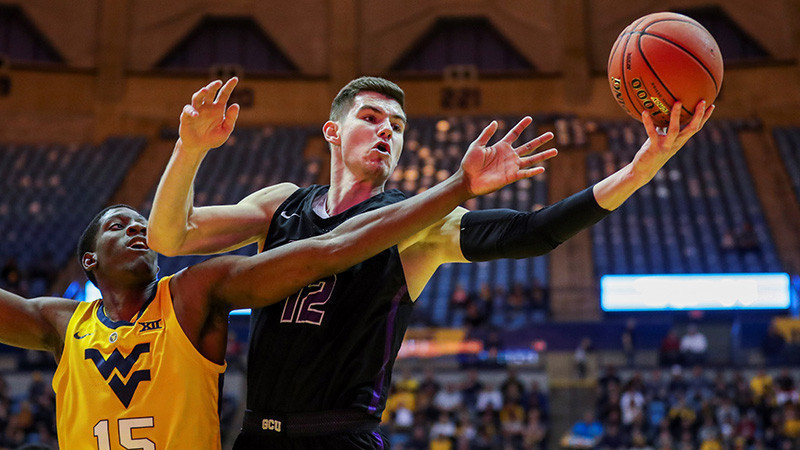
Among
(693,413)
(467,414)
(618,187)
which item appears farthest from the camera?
(467,414)

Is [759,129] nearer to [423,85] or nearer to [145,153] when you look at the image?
[423,85]

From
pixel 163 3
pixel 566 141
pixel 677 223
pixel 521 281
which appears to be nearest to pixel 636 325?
pixel 521 281

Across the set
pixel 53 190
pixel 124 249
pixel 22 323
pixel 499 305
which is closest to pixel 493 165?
pixel 124 249

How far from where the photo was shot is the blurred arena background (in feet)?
46.0

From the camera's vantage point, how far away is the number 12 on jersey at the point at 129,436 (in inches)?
124

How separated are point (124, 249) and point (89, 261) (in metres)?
0.22

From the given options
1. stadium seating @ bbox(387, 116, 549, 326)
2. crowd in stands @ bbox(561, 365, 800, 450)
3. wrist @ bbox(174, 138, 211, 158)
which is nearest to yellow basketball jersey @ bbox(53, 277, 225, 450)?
wrist @ bbox(174, 138, 211, 158)

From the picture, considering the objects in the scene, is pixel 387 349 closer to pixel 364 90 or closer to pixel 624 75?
pixel 364 90

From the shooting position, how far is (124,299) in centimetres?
351

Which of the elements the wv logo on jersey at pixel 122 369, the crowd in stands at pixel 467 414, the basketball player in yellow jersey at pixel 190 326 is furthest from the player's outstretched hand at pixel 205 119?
the crowd in stands at pixel 467 414

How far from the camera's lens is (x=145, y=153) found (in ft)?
82.9

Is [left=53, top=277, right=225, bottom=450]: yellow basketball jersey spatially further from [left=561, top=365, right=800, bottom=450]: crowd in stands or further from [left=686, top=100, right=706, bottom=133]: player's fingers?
[left=561, top=365, right=800, bottom=450]: crowd in stands

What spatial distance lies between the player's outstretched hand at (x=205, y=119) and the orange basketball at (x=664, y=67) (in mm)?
1563

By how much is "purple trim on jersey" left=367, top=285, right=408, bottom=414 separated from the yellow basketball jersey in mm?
586
